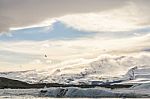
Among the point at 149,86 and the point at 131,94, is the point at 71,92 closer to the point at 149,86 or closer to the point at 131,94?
the point at 131,94

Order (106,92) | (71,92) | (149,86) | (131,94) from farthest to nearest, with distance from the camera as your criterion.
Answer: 1. (149,86)
2. (71,92)
3. (106,92)
4. (131,94)

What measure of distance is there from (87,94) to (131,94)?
1583cm

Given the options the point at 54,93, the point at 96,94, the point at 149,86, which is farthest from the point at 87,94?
the point at 149,86

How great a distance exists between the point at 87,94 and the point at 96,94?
137 inches

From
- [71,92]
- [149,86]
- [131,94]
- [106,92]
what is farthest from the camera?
[149,86]

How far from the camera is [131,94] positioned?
11250 centimetres

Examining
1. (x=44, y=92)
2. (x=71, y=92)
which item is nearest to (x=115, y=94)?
(x=71, y=92)

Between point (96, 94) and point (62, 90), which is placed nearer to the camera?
point (96, 94)

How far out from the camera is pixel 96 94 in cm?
12038

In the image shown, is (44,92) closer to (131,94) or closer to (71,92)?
(71,92)

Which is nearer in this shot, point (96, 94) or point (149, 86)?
point (96, 94)

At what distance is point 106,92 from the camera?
120m

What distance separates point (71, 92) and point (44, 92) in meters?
10.3

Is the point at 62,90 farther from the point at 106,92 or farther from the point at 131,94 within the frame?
the point at 131,94
